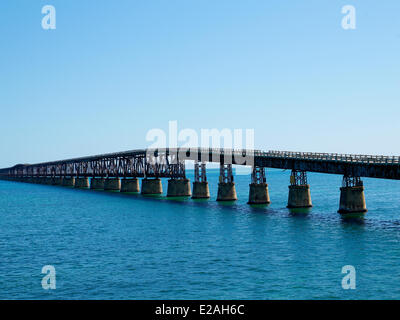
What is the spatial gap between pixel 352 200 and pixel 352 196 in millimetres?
599

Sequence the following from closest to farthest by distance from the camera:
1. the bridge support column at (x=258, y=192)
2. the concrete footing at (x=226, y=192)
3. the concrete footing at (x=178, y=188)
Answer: the bridge support column at (x=258, y=192) → the concrete footing at (x=226, y=192) → the concrete footing at (x=178, y=188)

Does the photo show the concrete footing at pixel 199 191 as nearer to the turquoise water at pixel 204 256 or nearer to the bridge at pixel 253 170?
the bridge at pixel 253 170

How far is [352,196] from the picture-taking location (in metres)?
67.9

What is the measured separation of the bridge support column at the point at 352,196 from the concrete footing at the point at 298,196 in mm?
10521

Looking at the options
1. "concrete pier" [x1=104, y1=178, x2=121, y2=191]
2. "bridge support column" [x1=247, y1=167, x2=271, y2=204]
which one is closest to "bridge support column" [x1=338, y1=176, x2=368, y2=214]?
"bridge support column" [x1=247, y1=167, x2=271, y2=204]

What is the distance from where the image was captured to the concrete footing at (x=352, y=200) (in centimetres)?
6769

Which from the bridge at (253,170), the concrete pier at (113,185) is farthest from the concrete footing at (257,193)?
the concrete pier at (113,185)

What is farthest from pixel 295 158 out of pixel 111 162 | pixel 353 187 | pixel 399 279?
pixel 111 162

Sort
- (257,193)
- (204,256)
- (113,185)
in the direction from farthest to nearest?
(113,185), (257,193), (204,256)

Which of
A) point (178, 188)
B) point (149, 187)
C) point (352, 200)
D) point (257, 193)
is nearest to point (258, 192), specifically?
point (257, 193)

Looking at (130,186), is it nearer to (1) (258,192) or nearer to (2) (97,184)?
(2) (97,184)
